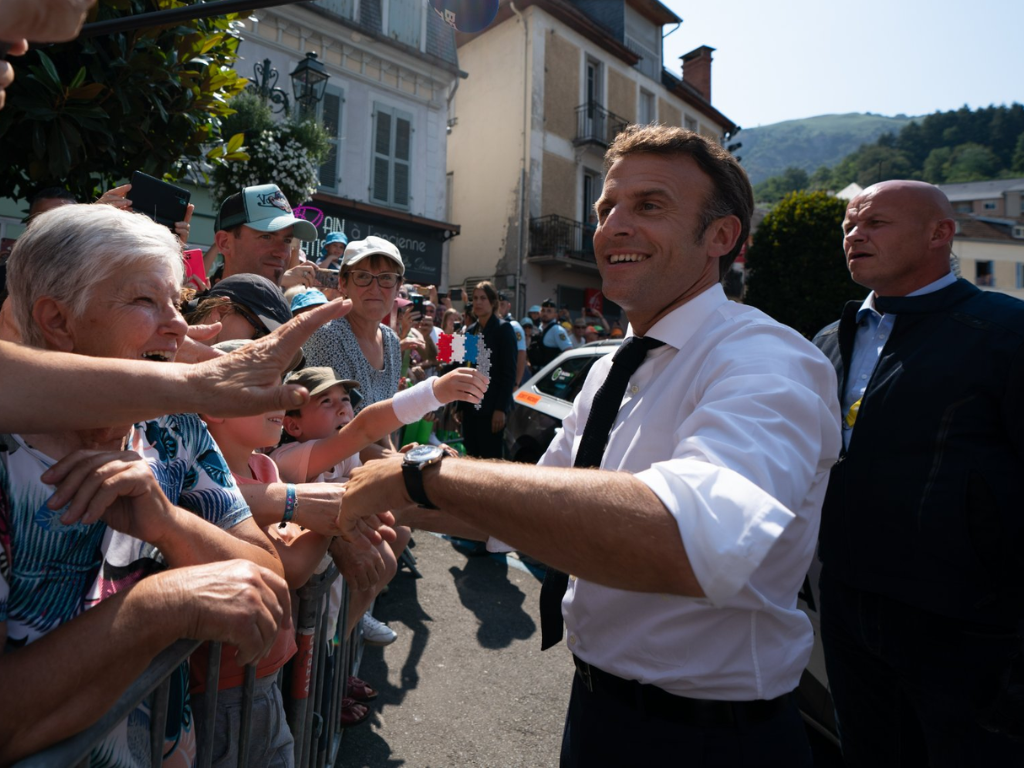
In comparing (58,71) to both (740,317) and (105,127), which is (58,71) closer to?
(105,127)

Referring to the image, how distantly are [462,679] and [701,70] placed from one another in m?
27.7

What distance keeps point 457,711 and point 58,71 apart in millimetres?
3615

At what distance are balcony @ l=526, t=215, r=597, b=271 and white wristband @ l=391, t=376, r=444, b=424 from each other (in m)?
16.1

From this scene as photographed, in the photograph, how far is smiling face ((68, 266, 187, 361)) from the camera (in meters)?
1.40

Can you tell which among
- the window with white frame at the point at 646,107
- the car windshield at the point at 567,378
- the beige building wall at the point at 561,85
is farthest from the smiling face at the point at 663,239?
the window with white frame at the point at 646,107

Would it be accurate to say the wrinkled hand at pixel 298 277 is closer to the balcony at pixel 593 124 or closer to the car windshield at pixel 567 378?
the car windshield at pixel 567 378

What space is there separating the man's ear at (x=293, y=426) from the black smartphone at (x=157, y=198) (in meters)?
1.09

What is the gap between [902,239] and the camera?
2508mm

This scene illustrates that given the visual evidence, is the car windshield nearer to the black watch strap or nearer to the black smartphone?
the black smartphone

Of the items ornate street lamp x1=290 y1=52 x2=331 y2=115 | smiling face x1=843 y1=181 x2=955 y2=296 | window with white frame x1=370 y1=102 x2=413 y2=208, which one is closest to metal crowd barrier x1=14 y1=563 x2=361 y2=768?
smiling face x1=843 y1=181 x2=955 y2=296

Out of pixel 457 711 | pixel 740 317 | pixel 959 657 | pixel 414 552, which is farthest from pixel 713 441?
pixel 414 552

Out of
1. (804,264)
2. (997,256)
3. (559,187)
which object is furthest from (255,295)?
(997,256)

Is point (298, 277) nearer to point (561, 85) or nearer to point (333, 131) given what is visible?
point (333, 131)

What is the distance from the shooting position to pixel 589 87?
20094 mm
